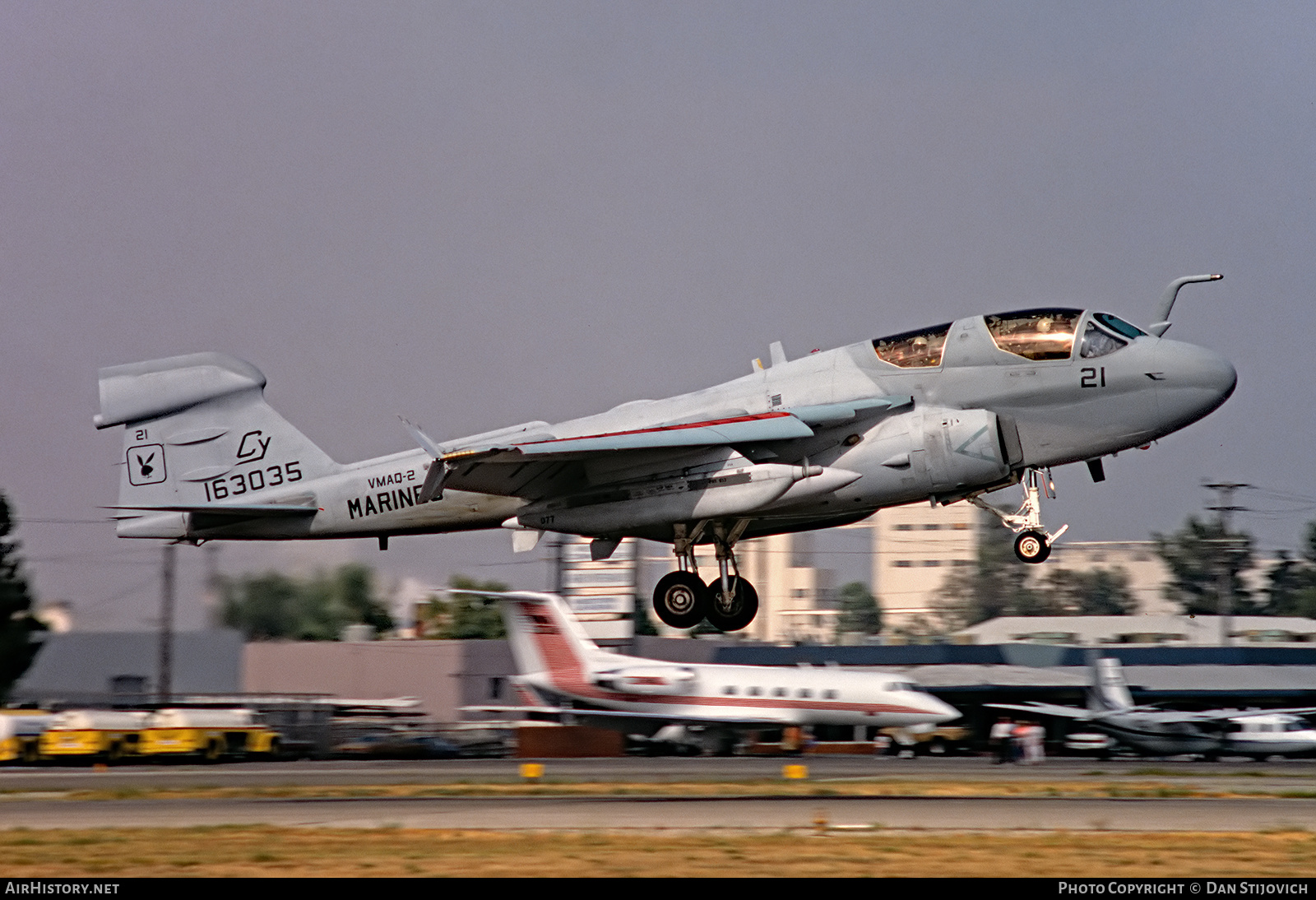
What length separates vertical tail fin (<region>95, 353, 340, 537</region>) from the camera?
87.5ft

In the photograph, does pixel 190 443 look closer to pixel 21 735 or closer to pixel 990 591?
pixel 21 735

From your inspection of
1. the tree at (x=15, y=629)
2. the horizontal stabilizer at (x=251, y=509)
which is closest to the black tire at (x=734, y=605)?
the horizontal stabilizer at (x=251, y=509)

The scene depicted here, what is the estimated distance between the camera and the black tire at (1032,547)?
902 inches

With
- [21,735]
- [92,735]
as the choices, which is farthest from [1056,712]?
[21,735]

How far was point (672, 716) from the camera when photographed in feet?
139

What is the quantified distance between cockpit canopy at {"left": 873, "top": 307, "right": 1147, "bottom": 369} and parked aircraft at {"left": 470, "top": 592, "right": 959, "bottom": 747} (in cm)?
2031

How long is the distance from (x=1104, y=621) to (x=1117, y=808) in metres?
59.7

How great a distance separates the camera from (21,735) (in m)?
42.0

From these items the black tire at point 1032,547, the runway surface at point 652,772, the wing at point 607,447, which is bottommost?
the runway surface at point 652,772

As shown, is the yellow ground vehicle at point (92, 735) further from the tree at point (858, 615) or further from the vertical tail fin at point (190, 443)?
the tree at point (858, 615)

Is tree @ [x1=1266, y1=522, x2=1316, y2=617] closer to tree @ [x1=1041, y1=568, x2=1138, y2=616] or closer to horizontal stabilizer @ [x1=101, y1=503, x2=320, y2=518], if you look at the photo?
tree @ [x1=1041, y1=568, x2=1138, y2=616]

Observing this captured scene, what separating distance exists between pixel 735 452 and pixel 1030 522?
4.69 m

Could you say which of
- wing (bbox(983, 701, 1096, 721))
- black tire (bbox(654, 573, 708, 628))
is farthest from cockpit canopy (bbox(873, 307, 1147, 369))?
wing (bbox(983, 701, 1096, 721))

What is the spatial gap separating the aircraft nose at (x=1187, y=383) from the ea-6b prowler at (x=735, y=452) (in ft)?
0.08
